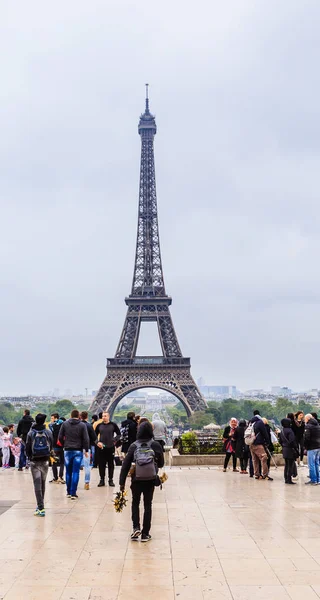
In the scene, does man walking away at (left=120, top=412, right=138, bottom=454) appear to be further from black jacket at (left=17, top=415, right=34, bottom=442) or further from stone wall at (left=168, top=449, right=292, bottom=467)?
stone wall at (left=168, top=449, right=292, bottom=467)

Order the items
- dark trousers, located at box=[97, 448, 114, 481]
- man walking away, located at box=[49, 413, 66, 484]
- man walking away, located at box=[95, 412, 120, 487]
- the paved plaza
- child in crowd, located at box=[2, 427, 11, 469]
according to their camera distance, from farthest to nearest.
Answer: child in crowd, located at box=[2, 427, 11, 469] → man walking away, located at box=[49, 413, 66, 484] → dark trousers, located at box=[97, 448, 114, 481] → man walking away, located at box=[95, 412, 120, 487] → the paved plaza

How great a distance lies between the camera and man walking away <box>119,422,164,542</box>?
1124 centimetres

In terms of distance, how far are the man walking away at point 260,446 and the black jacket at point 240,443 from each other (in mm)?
1029

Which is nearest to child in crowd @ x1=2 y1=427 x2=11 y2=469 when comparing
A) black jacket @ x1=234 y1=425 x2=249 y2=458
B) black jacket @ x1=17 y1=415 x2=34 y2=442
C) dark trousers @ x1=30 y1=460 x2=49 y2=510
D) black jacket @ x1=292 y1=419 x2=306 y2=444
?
black jacket @ x1=17 y1=415 x2=34 y2=442

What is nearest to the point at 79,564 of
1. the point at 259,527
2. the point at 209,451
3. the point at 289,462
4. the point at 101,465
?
the point at 259,527

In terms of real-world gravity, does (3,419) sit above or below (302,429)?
above

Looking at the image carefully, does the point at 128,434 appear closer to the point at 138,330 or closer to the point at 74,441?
the point at 74,441

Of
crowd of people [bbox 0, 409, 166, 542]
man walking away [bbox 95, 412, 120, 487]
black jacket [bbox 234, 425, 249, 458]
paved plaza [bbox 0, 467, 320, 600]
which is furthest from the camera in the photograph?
black jacket [bbox 234, 425, 249, 458]

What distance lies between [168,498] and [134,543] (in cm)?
504

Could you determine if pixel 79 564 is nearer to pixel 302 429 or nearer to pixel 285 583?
pixel 285 583

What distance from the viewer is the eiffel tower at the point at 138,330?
90.9 metres

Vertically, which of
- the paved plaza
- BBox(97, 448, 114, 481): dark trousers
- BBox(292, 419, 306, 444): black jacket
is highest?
BBox(292, 419, 306, 444): black jacket

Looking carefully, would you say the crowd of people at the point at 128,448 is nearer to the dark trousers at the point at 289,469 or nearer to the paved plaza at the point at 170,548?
the dark trousers at the point at 289,469

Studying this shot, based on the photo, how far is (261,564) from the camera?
9719mm
